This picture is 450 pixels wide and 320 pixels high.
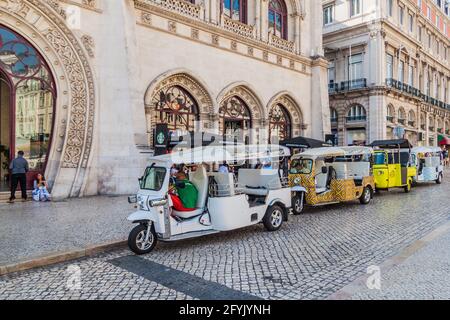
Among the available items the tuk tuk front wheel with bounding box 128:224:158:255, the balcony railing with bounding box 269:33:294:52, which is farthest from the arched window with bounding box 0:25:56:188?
the balcony railing with bounding box 269:33:294:52

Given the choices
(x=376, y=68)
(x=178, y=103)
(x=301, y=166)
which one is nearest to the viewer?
(x=301, y=166)

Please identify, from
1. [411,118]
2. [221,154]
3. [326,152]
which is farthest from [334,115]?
[221,154]

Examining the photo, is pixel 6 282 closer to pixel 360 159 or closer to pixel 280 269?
pixel 280 269

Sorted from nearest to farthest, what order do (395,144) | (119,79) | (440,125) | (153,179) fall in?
(153,179)
(119,79)
(395,144)
(440,125)

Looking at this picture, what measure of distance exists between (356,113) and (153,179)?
32189 millimetres

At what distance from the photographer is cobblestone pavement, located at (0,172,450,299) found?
453cm

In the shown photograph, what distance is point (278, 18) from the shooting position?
896 inches

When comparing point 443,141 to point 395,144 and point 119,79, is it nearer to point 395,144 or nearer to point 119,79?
point 395,144

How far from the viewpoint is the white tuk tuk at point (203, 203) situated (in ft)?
21.1

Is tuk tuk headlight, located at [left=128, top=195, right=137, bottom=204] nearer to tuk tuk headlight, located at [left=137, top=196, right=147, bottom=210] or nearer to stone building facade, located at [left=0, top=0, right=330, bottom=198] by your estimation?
tuk tuk headlight, located at [left=137, top=196, right=147, bottom=210]

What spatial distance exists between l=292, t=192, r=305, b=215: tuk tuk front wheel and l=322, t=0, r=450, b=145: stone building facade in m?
24.1

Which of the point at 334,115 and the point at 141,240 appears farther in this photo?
the point at 334,115

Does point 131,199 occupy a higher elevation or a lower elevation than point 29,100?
lower

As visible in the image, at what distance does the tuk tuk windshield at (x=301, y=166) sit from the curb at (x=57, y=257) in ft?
21.6
